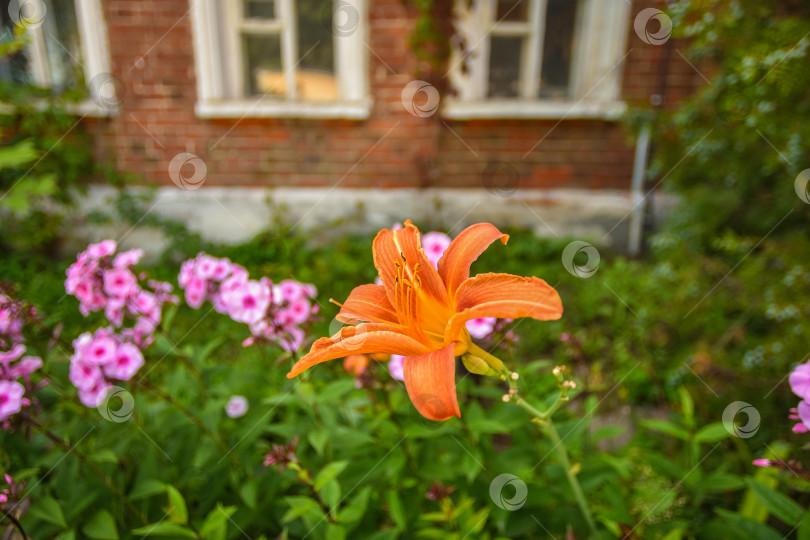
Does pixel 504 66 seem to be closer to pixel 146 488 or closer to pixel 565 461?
pixel 565 461

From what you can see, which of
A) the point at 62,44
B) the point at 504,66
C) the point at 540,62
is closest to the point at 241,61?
the point at 62,44

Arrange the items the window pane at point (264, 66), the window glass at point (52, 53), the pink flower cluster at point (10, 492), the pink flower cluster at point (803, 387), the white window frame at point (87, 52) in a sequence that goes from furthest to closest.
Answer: the window pane at point (264, 66) → the window glass at point (52, 53) → the white window frame at point (87, 52) → the pink flower cluster at point (10, 492) → the pink flower cluster at point (803, 387)

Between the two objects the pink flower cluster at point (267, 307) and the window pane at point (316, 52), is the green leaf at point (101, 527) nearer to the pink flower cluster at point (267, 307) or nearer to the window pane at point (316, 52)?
the pink flower cluster at point (267, 307)

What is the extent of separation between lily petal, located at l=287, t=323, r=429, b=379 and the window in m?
4.75

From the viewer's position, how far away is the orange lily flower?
734mm

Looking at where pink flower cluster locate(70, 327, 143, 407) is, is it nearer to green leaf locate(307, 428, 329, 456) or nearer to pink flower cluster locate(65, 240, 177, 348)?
pink flower cluster locate(65, 240, 177, 348)

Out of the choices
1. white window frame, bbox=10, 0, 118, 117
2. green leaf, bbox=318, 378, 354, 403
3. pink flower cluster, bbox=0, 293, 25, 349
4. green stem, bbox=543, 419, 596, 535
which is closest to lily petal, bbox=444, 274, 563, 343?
green stem, bbox=543, 419, 596, 535

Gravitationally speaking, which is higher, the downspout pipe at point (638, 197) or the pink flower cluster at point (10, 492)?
the pink flower cluster at point (10, 492)

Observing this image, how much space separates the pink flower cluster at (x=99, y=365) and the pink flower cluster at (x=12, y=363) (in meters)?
0.10

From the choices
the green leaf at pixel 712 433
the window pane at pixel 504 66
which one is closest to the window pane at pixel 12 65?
the window pane at pixel 504 66

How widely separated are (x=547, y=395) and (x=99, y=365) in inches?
64.9

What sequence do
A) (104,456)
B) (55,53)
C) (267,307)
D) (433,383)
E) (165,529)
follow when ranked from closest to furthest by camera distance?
(433,383)
(165,529)
(104,456)
(267,307)
(55,53)

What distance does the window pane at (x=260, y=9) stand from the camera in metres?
4.55

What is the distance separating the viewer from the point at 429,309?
3.10 ft
